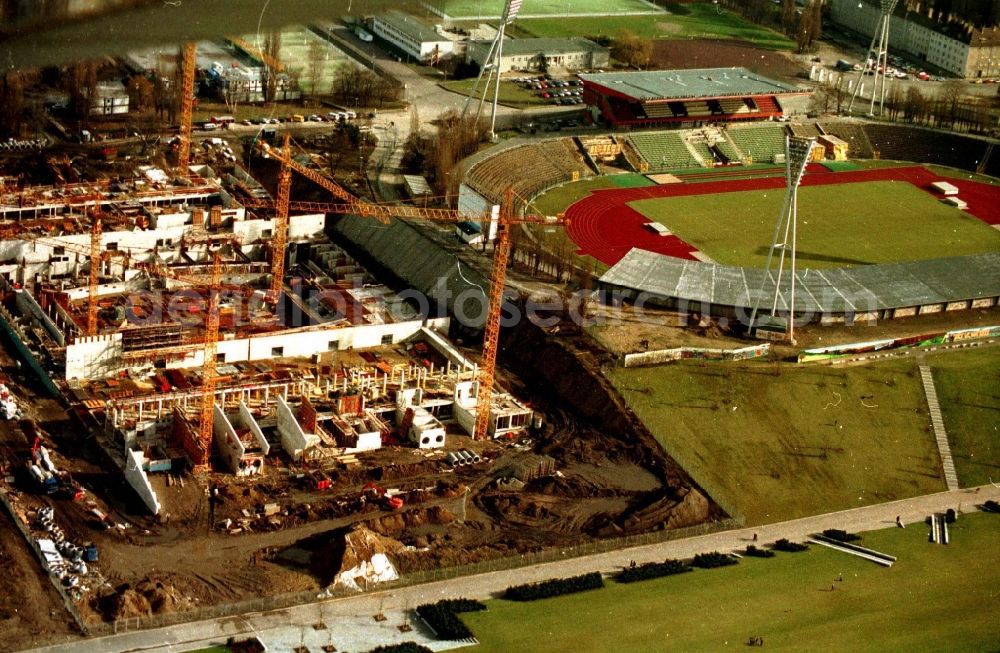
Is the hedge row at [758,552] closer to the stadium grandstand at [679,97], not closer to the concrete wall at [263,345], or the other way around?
the concrete wall at [263,345]

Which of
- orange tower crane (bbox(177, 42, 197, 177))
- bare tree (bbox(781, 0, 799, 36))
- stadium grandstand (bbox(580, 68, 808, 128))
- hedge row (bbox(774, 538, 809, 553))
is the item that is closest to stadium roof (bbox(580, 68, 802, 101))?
stadium grandstand (bbox(580, 68, 808, 128))

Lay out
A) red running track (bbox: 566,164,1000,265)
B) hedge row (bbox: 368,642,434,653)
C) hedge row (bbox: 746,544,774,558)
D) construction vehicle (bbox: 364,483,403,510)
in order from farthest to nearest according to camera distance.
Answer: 1. red running track (bbox: 566,164,1000,265)
2. construction vehicle (bbox: 364,483,403,510)
3. hedge row (bbox: 746,544,774,558)
4. hedge row (bbox: 368,642,434,653)

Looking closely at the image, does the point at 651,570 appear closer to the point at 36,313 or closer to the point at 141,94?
the point at 36,313

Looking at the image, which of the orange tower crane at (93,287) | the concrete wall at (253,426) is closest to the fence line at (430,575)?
the concrete wall at (253,426)

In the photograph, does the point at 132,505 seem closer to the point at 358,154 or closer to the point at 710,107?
the point at 358,154

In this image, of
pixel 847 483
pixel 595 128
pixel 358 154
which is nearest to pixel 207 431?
pixel 847 483

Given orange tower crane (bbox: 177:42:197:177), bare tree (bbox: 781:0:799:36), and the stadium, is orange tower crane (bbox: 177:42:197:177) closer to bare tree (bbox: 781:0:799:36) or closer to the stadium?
the stadium
